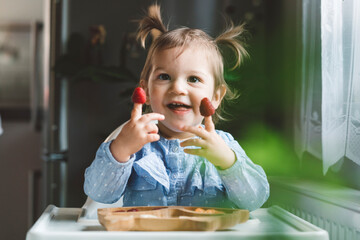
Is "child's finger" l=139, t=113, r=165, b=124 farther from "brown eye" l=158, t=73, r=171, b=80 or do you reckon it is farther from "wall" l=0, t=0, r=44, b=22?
"wall" l=0, t=0, r=44, b=22

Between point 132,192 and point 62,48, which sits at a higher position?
point 62,48

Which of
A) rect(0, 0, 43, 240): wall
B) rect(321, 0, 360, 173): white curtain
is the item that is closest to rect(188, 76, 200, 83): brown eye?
rect(321, 0, 360, 173): white curtain

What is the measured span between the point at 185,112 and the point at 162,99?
1.5 inches

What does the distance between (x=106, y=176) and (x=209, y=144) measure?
0.16m

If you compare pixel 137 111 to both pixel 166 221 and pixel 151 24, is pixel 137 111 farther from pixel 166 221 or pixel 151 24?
pixel 151 24

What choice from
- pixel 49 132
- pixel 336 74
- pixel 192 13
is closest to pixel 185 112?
pixel 336 74

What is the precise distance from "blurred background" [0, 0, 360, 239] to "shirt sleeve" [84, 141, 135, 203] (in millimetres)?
577

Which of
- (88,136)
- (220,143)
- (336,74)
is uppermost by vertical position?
(336,74)

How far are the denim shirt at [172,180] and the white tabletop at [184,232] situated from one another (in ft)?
0.13

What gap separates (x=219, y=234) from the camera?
473mm

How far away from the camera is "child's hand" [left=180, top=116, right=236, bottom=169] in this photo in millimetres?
527

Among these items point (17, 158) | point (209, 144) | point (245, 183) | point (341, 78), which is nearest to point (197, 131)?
point (209, 144)

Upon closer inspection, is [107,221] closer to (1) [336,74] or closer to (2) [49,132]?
(1) [336,74]

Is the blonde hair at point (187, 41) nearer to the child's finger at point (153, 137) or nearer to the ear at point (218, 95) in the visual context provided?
the ear at point (218, 95)
